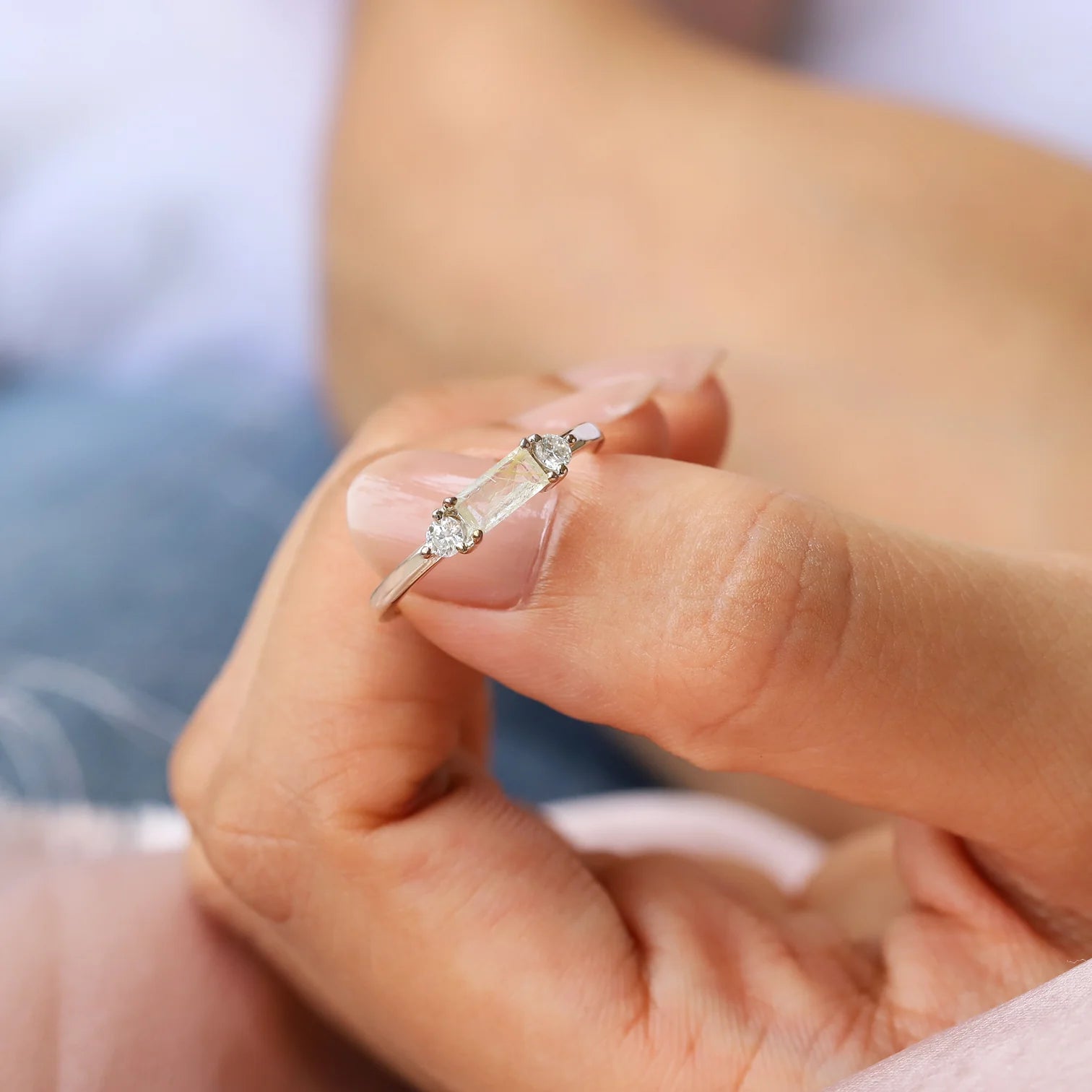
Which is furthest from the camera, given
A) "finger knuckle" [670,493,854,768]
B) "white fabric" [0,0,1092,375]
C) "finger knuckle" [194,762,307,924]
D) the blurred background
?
"white fabric" [0,0,1092,375]

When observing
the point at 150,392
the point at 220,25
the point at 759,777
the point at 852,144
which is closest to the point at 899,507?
the point at 759,777

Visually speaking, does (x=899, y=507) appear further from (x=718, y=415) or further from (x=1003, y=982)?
(x=1003, y=982)

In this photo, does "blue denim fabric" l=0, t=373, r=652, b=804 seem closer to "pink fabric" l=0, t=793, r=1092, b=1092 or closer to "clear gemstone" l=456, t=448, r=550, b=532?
"pink fabric" l=0, t=793, r=1092, b=1092

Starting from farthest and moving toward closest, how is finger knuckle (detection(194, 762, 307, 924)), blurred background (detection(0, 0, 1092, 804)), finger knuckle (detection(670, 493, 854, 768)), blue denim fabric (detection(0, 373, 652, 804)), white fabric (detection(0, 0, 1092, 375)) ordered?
white fabric (detection(0, 0, 1092, 375))
blurred background (detection(0, 0, 1092, 804))
blue denim fabric (detection(0, 373, 652, 804))
finger knuckle (detection(194, 762, 307, 924))
finger knuckle (detection(670, 493, 854, 768))

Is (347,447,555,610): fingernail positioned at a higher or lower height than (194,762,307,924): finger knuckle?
higher

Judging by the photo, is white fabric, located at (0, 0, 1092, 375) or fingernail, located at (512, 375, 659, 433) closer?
fingernail, located at (512, 375, 659, 433)

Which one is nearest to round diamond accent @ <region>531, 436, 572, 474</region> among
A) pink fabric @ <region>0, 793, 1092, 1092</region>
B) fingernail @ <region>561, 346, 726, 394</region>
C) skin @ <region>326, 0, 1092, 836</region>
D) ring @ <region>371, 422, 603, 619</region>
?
ring @ <region>371, 422, 603, 619</region>

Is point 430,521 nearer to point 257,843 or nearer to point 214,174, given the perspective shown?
point 257,843
